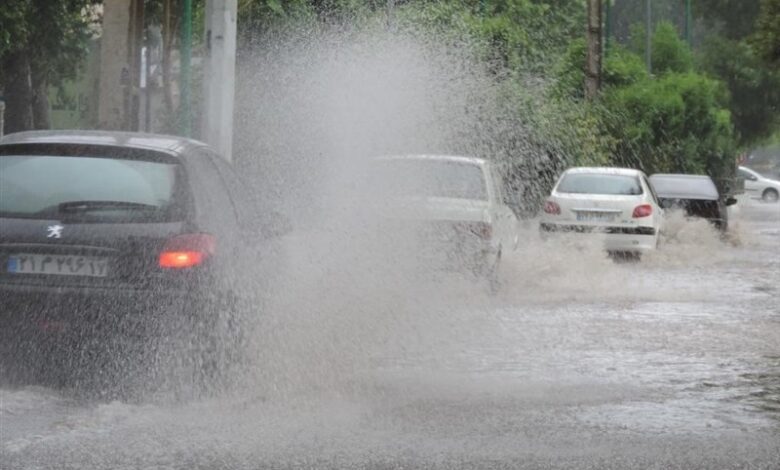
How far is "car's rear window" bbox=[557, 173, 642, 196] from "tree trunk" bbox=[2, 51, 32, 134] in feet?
67.2

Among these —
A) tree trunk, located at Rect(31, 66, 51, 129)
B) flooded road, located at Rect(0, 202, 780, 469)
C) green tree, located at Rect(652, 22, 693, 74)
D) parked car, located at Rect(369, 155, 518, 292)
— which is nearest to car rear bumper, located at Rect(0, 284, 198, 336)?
flooded road, located at Rect(0, 202, 780, 469)

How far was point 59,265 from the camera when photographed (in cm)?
848

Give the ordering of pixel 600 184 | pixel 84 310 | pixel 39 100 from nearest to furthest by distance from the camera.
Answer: pixel 84 310, pixel 600 184, pixel 39 100

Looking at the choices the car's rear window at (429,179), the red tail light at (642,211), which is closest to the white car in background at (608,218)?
the red tail light at (642,211)

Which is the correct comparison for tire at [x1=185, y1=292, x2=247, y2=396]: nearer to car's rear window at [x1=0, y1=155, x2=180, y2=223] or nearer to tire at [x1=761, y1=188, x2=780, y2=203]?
car's rear window at [x1=0, y1=155, x2=180, y2=223]

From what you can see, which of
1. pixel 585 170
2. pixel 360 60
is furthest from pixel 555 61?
pixel 360 60

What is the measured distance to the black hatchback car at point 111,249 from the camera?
Result: 8430 millimetres

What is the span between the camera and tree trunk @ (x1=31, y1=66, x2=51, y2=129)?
43969mm

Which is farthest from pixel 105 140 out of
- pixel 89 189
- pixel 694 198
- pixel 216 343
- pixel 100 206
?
pixel 694 198

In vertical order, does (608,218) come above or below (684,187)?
below

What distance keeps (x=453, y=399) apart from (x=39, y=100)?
37713mm

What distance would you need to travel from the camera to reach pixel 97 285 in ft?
27.7

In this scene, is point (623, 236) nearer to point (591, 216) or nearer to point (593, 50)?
point (591, 216)

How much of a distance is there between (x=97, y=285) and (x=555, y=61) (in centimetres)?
3490
